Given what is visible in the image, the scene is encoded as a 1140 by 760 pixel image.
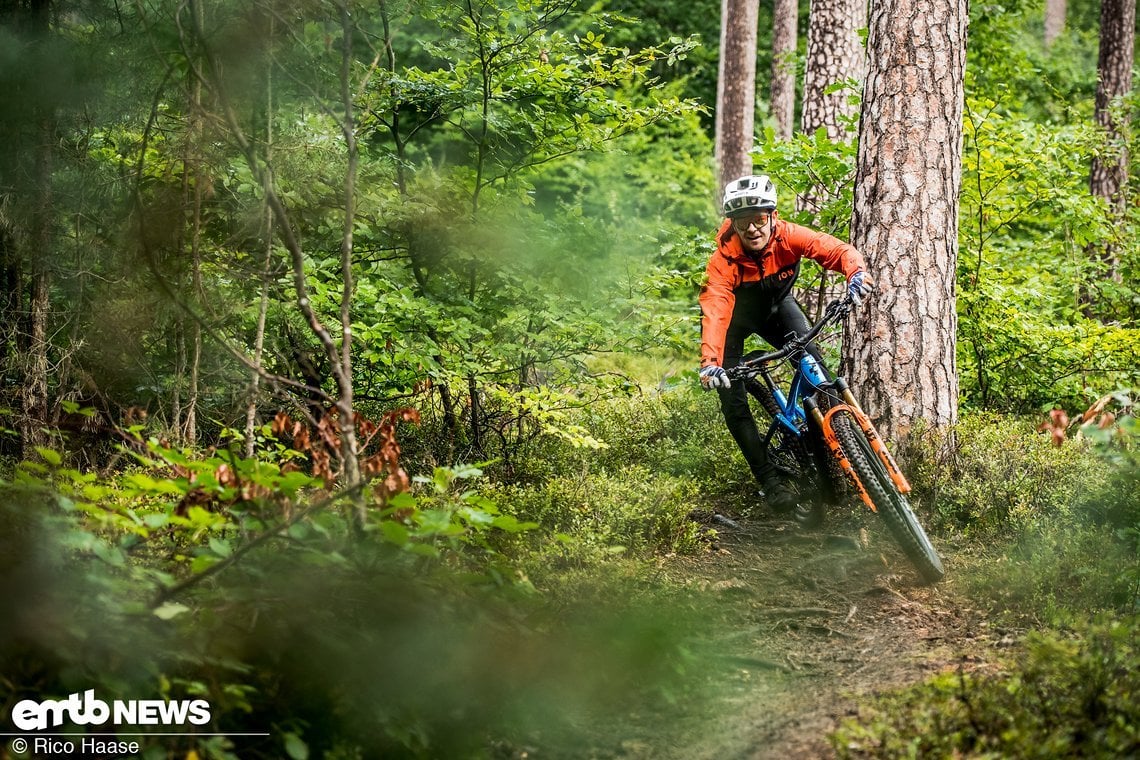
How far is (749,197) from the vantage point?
19.1ft

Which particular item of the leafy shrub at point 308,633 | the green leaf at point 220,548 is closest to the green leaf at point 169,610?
the leafy shrub at point 308,633

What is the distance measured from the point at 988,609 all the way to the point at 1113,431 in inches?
46.0

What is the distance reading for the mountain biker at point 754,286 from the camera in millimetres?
5838

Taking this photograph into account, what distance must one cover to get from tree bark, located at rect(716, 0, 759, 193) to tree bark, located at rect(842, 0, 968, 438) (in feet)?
27.4

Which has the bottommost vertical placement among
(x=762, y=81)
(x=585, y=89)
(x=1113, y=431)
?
(x=1113, y=431)

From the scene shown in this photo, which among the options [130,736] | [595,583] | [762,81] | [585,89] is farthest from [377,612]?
[762,81]

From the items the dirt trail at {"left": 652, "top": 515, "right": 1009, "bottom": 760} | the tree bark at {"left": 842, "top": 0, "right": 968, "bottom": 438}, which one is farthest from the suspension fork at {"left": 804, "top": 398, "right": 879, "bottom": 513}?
the tree bark at {"left": 842, "top": 0, "right": 968, "bottom": 438}

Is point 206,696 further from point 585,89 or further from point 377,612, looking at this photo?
point 585,89

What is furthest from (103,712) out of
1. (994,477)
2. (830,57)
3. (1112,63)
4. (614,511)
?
(1112,63)

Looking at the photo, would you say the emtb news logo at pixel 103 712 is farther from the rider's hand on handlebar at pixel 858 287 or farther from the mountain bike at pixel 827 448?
the rider's hand on handlebar at pixel 858 287

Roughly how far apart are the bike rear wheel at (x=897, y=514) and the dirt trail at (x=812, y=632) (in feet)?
0.46

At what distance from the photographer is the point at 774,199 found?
5.91m

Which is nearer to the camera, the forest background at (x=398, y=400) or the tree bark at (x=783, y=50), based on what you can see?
the forest background at (x=398, y=400)

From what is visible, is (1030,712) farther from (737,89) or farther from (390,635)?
(737,89)
